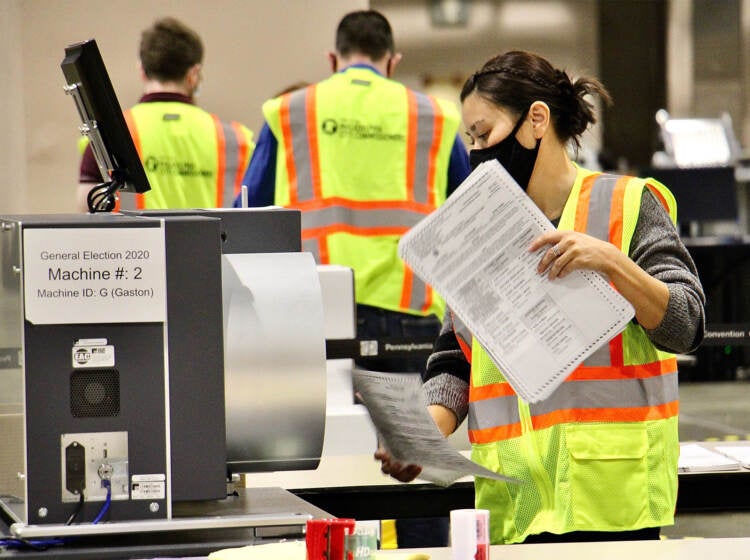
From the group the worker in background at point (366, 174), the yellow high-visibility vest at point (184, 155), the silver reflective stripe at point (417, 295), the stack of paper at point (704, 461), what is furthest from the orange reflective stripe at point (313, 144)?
the stack of paper at point (704, 461)

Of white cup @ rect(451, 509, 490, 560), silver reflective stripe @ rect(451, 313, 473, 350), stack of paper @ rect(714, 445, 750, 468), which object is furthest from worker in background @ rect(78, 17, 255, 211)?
white cup @ rect(451, 509, 490, 560)

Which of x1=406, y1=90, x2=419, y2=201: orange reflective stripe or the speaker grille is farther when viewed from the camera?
x1=406, y1=90, x2=419, y2=201: orange reflective stripe

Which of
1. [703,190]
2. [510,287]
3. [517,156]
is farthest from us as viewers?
[703,190]

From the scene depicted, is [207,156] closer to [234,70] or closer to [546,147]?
[234,70]

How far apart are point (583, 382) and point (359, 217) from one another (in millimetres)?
2414

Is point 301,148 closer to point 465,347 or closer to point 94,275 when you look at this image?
point 465,347

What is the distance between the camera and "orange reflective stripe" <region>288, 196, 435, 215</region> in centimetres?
461

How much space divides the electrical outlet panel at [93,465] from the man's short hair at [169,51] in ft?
10.8

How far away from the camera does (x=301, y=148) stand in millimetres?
4590

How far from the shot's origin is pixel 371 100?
4684mm

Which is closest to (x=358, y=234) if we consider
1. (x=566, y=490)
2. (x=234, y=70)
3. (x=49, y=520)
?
(x=234, y=70)

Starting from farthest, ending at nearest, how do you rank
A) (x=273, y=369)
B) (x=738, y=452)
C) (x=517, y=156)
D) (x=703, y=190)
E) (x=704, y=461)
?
(x=703, y=190)
(x=738, y=452)
(x=704, y=461)
(x=517, y=156)
(x=273, y=369)

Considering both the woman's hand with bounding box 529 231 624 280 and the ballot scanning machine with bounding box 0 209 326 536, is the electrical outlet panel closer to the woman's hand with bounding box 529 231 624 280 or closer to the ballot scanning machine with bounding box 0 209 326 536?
the ballot scanning machine with bounding box 0 209 326 536

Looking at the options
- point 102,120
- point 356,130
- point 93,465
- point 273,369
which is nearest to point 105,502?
point 93,465
